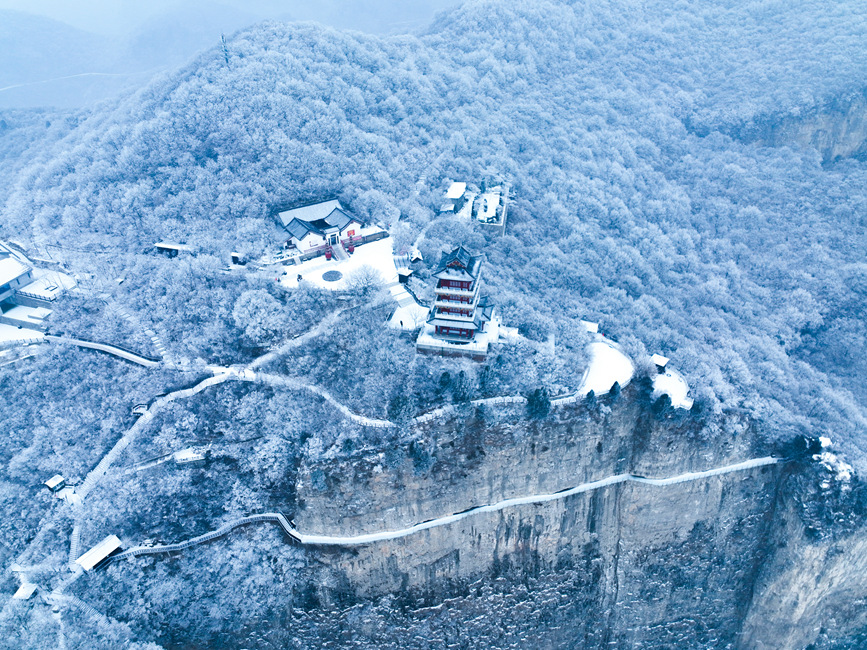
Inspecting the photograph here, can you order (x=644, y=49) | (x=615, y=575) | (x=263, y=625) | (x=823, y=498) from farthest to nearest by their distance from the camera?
1. (x=644, y=49)
2. (x=615, y=575)
3. (x=823, y=498)
4. (x=263, y=625)

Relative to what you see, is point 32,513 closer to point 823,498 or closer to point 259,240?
point 259,240

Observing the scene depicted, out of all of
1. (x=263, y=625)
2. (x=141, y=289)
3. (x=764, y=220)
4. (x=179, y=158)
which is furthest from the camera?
(x=764, y=220)

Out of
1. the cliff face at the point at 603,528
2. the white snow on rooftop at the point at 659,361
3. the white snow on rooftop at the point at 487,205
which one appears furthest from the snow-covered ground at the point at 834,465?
the white snow on rooftop at the point at 487,205

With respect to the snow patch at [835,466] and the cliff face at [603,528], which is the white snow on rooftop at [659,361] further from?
the snow patch at [835,466]

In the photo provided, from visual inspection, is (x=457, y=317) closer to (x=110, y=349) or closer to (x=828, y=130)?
(x=110, y=349)

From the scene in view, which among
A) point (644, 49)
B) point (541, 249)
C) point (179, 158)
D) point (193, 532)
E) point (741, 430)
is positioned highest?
point (644, 49)

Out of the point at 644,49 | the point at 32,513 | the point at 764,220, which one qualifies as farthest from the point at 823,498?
the point at 644,49

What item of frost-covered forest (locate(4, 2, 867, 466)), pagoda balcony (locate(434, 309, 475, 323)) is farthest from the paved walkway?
pagoda balcony (locate(434, 309, 475, 323))

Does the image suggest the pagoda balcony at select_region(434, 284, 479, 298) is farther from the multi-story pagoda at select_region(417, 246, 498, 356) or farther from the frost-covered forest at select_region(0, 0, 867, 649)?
the frost-covered forest at select_region(0, 0, 867, 649)
